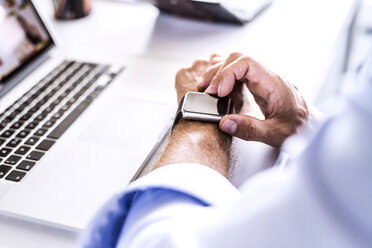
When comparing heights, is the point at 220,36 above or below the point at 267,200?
below

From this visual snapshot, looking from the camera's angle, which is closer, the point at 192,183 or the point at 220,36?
the point at 192,183

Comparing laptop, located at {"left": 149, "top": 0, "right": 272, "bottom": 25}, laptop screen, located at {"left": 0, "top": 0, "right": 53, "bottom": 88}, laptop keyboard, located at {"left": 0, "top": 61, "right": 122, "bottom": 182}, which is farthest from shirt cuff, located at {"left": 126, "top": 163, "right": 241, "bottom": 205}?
laptop, located at {"left": 149, "top": 0, "right": 272, "bottom": 25}

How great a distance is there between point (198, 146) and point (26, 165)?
0.23 meters

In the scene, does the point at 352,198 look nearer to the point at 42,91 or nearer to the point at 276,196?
the point at 276,196

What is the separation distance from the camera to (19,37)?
0.70 metres

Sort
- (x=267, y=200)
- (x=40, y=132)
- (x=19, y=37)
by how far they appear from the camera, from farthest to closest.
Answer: (x=19, y=37), (x=40, y=132), (x=267, y=200)

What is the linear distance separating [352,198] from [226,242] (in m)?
0.09

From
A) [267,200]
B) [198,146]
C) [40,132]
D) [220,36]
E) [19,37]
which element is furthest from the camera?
[220,36]

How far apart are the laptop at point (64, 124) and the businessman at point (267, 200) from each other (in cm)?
10

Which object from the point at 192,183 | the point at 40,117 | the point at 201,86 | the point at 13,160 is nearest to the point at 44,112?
the point at 40,117

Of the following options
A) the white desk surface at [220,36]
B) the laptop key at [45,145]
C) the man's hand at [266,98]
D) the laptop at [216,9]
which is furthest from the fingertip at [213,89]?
the laptop at [216,9]

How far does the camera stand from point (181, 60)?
78 cm

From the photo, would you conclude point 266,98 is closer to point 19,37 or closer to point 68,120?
point 68,120

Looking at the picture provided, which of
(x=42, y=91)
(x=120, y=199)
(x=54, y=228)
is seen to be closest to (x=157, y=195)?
(x=120, y=199)
